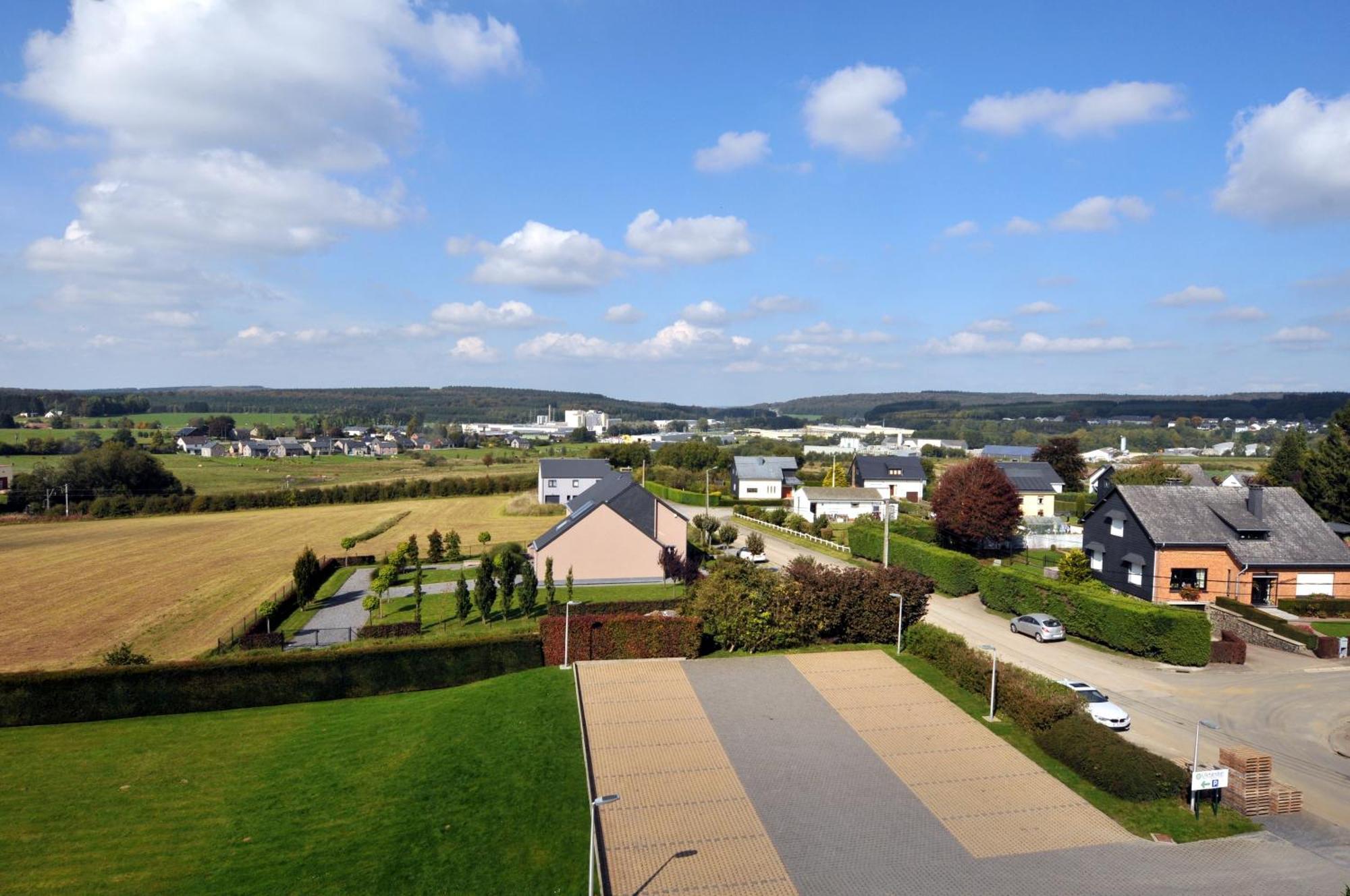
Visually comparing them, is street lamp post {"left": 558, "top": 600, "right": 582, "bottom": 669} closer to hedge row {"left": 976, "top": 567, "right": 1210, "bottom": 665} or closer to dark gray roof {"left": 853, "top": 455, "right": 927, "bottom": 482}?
hedge row {"left": 976, "top": 567, "right": 1210, "bottom": 665}

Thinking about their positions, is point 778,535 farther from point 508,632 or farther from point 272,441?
point 272,441

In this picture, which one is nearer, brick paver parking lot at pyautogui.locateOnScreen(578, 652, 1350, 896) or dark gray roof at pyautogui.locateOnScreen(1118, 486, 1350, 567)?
brick paver parking lot at pyautogui.locateOnScreen(578, 652, 1350, 896)

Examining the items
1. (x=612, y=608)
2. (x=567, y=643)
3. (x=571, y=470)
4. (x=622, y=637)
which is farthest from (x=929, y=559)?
(x=571, y=470)

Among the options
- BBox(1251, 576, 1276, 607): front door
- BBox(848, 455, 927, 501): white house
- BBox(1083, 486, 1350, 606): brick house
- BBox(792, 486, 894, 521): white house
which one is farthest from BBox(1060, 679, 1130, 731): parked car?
BBox(848, 455, 927, 501): white house

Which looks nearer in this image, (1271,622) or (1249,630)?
(1271,622)

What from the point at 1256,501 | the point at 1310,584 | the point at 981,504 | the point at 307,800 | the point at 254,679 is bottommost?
the point at 307,800

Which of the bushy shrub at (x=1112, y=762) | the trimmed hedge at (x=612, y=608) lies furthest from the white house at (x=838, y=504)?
the bushy shrub at (x=1112, y=762)

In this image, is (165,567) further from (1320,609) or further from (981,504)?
(1320,609)

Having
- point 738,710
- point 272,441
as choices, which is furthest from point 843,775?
point 272,441
